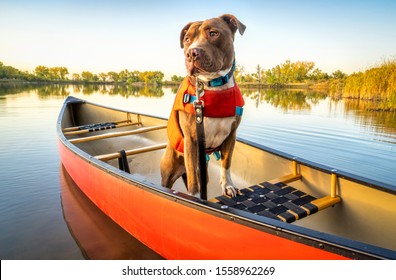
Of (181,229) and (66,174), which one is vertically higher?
(181,229)

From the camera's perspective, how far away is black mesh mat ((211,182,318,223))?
98.6 inches

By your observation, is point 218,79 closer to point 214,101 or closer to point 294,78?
point 214,101

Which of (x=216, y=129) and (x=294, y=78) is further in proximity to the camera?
(x=294, y=78)

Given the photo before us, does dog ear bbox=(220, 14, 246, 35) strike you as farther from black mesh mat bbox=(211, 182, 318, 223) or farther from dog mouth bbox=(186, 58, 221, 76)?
black mesh mat bbox=(211, 182, 318, 223)

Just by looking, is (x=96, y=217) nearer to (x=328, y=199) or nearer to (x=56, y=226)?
(x=56, y=226)

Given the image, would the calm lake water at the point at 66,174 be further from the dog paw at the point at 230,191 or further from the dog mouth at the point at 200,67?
the dog mouth at the point at 200,67

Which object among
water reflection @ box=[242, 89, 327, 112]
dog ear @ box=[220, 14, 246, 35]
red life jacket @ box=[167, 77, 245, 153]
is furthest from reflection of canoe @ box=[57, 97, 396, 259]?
Result: water reflection @ box=[242, 89, 327, 112]

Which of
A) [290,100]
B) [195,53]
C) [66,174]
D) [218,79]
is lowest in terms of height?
[66,174]

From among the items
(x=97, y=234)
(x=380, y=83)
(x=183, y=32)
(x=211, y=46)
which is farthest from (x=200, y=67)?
(x=380, y=83)

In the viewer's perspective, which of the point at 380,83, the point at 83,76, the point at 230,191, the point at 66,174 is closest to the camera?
the point at 230,191

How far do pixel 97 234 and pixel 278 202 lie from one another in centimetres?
280

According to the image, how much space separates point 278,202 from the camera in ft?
9.14

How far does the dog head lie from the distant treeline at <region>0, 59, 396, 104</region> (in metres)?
16.9

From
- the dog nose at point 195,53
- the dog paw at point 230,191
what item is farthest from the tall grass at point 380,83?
the dog nose at point 195,53
